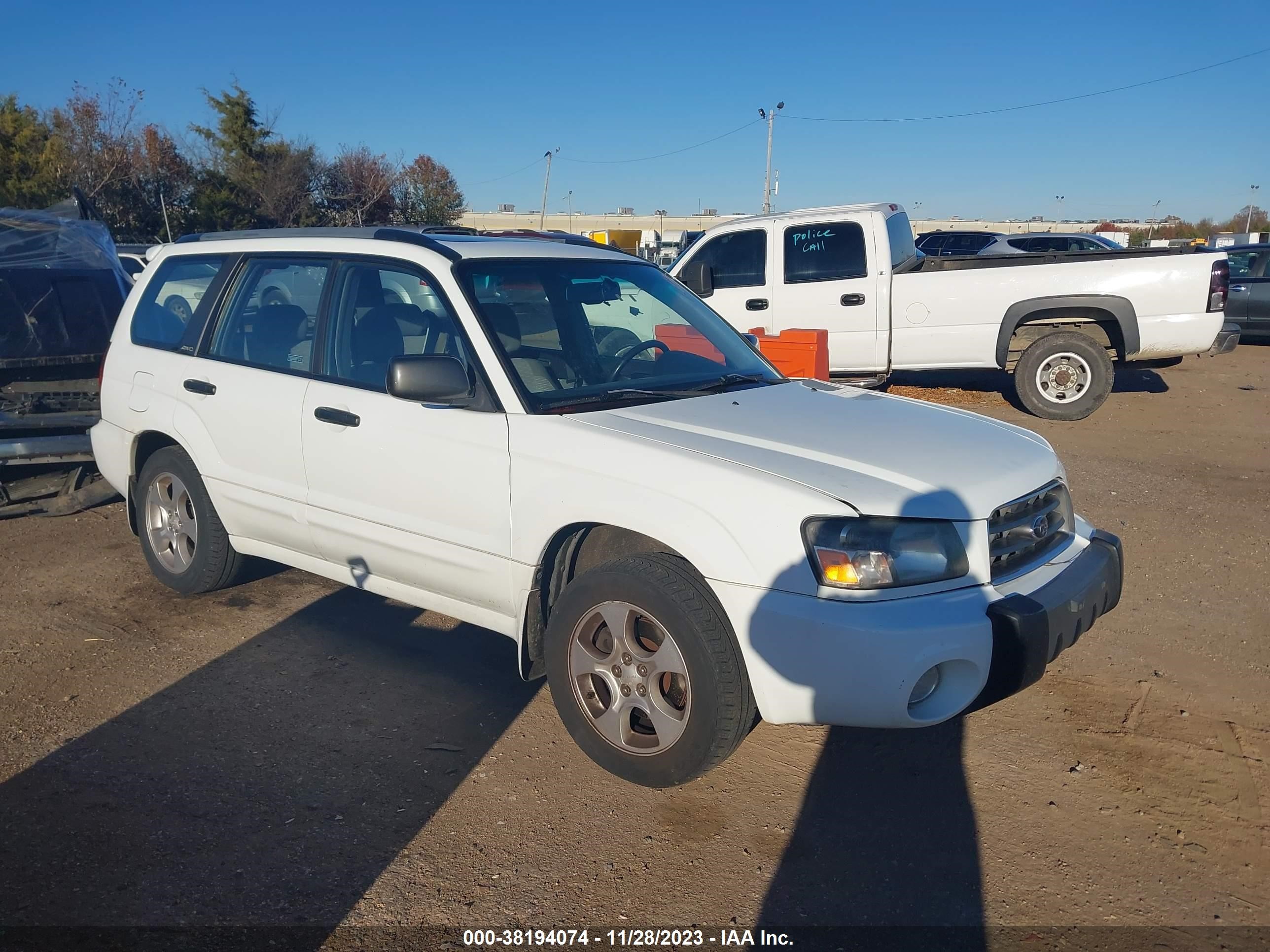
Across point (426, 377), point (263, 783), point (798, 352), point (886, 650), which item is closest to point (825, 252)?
point (798, 352)

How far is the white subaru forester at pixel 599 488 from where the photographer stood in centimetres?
290

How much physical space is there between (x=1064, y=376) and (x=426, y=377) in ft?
27.6

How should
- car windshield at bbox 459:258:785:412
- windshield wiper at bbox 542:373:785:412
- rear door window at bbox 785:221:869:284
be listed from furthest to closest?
rear door window at bbox 785:221:869:284 → car windshield at bbox 459:258:785:412 → windshield wiper at bbox 542:373:785:412

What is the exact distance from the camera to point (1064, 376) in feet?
32.8

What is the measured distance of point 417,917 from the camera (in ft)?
8.75

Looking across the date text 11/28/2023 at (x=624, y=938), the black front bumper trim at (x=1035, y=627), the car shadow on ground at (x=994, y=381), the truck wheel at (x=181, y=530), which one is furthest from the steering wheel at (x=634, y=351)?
the car shadow on ground at (x=994, y=381)

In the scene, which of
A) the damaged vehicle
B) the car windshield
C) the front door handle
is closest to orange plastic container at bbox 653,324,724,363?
the car windshield

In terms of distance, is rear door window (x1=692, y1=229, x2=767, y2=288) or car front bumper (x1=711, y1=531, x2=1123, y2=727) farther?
rear door window (x1=692, y1=229, x2=767, y2=288)

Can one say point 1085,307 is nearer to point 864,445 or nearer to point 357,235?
point 864,445

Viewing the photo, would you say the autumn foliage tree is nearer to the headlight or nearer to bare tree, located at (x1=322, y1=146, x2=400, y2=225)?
bare tree, located at (x1=322, y1=146, x2=400, y2=225)

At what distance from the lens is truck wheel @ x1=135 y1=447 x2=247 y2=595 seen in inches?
189

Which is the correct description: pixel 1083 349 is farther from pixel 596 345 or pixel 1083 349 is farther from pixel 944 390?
pixel 596 345

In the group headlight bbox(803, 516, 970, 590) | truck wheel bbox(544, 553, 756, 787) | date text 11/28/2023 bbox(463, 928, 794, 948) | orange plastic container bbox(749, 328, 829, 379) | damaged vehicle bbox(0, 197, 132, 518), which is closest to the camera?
date text 11/28/2023 bbox(463, 928, 794, 948)

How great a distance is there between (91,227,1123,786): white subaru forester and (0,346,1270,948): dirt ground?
13.3 inches
